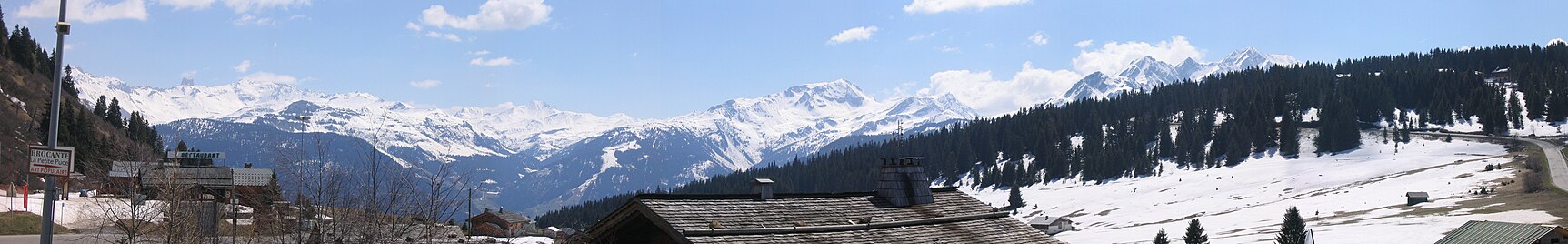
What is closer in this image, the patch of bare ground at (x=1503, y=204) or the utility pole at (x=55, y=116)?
the utility pole at (x=55, y=116)

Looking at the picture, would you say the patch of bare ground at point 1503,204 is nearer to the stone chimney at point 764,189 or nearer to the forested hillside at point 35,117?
the stone chimney at point 764,189

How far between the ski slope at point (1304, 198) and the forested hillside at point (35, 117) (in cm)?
Answer: 9408

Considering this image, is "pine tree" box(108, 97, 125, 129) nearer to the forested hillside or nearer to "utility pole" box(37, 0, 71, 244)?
the forested hillside

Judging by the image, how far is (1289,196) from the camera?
140 meters

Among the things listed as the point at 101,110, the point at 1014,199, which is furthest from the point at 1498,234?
the point at 101,110

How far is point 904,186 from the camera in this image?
27.7 metres

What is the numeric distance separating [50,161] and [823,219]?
13174 millimetres

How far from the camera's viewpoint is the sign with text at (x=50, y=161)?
606 inches

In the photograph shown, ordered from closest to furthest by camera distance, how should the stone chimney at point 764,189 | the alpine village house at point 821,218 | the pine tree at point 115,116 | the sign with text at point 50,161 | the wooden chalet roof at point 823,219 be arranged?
the sign with text at point 50,161 < the wooden chalet roof at point 823,219 < the alpine village house at point 821,218 < the stone chimney at point 764,189 < the pine tree at point 115,116

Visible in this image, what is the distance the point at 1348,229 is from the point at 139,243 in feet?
286

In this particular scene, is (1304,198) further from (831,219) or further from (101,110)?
(101,110)

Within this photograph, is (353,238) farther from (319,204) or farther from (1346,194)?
(1346,194)

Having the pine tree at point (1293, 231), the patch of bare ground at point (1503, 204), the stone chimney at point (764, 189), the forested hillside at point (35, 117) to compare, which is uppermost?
the forested hillside at point (35, 117)

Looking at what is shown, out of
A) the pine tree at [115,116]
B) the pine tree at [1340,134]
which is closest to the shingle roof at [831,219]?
the pine tree at [115,116]
